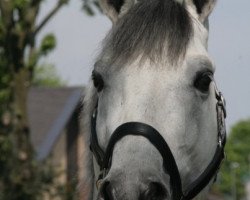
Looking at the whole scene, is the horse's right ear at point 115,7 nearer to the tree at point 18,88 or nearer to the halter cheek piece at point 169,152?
the halter cheek piece at point 169,152

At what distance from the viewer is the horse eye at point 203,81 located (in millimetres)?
5387

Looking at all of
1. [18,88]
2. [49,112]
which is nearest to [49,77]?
[49,112]

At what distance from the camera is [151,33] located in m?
5.45

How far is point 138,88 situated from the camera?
17.2 feet

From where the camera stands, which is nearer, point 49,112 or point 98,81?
point 98,81

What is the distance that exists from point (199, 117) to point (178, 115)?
213 millimetres

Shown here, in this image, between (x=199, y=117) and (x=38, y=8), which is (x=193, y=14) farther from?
(x=38, y=8)

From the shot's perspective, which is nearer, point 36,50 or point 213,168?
point 213,168

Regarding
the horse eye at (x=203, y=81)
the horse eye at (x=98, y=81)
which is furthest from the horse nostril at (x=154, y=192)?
the horse eye at (x=98, y=81)

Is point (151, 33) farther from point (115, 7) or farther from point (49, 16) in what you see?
point (49, 16)

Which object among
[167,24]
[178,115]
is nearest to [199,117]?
[178,115]

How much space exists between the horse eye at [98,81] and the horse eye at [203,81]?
0.54m

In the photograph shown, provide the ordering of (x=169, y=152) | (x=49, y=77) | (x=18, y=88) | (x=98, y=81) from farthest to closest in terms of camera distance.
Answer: (x=49, y=77)
(x=18, y=88)
(x=98, y=81)
(x=169, y=152)

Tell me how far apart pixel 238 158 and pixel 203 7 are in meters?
102
